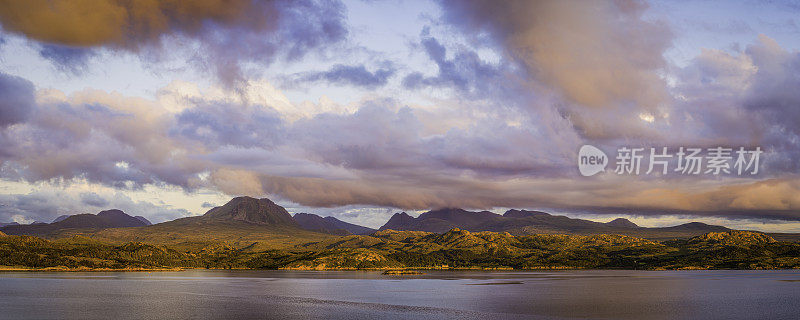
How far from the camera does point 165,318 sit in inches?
5069

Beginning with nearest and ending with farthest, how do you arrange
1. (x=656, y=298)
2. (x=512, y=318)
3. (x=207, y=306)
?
(x=512, y=318), (x=207, y=306), (x=656, y=298)

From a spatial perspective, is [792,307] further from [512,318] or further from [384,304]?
[384,304]

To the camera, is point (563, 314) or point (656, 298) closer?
point (563, 314)

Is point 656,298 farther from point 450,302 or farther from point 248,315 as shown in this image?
point 248,315

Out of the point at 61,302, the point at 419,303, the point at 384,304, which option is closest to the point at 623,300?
the point at 419,303

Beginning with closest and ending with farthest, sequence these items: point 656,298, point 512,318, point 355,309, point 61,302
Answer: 1. point 512,318
2. point 355,309
3. point 61,302
4. point 656,298

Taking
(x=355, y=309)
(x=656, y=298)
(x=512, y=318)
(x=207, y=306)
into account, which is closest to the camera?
(x=512, y=318)

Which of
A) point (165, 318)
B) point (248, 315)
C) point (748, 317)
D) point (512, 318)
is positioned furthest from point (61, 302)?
point (748, 317)

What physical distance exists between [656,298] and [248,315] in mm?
133876

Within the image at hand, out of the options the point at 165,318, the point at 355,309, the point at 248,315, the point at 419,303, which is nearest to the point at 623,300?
the point at 419,303

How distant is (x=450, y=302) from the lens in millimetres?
173750

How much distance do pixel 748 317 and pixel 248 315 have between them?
114563 mm

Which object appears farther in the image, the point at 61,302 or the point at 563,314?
the point at 61,302

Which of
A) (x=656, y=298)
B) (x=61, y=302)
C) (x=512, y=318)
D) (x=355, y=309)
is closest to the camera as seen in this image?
(x=512, y=318)
